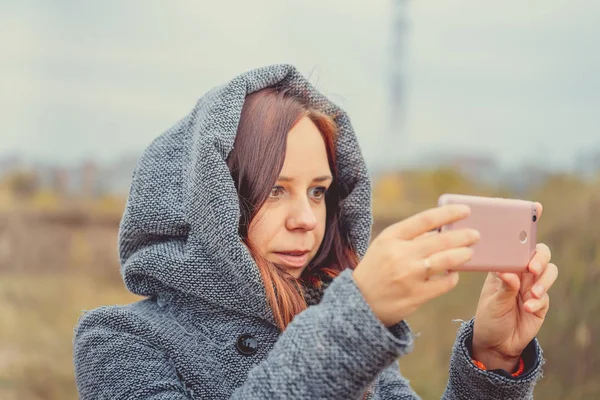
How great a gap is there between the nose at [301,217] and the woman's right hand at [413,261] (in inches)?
10.0

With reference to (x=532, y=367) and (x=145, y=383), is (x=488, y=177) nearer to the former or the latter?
(x=532, y=367)

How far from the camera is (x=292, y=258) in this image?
989 millimetres

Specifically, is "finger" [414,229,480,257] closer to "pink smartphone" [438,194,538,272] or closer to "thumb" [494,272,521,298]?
"pink smartphone" [438,194,538,272]

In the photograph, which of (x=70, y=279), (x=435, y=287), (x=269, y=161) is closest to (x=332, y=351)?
(x=435, y=287)

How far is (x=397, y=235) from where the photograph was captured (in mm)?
701

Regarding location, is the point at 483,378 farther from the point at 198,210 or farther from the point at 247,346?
the point at 198,210

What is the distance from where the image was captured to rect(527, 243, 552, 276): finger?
83 cm

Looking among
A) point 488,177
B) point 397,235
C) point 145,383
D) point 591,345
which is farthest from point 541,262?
point 488,177

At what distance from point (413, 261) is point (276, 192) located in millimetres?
340

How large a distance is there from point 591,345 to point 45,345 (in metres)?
1.72

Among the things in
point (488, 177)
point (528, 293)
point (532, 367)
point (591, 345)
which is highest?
point (528, 293)

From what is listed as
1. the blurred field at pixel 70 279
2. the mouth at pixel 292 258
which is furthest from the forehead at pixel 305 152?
the blurred field at pixel 70 279

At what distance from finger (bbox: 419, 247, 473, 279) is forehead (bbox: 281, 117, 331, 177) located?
343mm

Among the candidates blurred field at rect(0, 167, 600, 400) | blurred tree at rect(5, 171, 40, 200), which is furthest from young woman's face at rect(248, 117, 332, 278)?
blurred tree at rect(5, 171, 40, 200)
